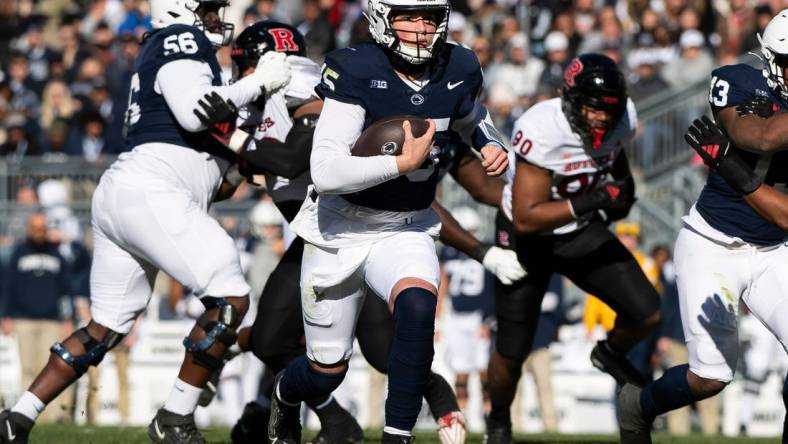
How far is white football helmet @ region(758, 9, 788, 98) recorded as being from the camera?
6.14 metres

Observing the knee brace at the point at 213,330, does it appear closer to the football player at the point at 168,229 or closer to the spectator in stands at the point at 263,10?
the football player at the point at 168,229

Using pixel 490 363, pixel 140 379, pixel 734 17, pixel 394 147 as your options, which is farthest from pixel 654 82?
pixel 394 147

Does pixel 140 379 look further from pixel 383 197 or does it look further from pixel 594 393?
pixel 383 197

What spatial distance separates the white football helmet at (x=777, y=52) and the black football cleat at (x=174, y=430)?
3.21 meters

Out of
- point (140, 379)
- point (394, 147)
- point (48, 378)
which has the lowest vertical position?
point (140, 379)

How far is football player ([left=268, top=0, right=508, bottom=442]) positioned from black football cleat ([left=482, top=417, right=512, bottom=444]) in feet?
5.70

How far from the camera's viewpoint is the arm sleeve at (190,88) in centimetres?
698

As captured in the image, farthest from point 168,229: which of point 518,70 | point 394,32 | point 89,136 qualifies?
point 518,70

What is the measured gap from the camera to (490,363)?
26.8 ft

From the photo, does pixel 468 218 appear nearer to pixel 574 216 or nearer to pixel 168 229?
pixel 574 216

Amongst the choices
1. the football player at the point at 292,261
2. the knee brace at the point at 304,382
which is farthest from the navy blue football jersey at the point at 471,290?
the knee brace at the point at 304,382

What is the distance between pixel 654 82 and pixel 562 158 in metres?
7.36

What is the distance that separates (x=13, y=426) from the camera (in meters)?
7.10

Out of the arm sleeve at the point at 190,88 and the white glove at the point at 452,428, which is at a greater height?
the arm sleeve at the point at 190,88
